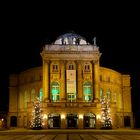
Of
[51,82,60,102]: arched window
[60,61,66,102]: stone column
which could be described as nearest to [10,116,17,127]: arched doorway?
[51,82,60,102]: arched window

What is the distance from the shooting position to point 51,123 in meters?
78.2

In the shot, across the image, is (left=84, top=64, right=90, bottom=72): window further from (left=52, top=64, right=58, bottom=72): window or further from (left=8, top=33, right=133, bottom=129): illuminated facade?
(left=52, top=64, right=58, bottom=72): window

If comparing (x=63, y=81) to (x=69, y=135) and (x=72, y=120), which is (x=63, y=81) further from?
(x=69, y=135)


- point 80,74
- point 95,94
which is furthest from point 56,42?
point 95,94

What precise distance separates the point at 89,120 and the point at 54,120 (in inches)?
299

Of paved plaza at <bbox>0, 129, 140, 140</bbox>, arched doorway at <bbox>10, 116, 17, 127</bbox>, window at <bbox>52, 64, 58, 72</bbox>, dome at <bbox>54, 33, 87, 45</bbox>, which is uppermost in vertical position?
dome at <bbox>54, 33, 87, 45</bbox>

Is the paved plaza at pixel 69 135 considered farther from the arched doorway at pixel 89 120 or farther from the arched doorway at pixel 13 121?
the arched doorway at pixel 13 121

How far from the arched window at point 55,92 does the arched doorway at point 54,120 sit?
14.0 ft

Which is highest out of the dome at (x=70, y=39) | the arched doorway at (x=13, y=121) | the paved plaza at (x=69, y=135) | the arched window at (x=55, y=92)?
the dome at (x=70, y=39)

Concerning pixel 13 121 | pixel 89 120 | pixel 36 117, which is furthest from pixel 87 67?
pixel 13 121

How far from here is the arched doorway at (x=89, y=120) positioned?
3081 inches

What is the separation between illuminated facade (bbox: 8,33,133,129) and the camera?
77.6 metres

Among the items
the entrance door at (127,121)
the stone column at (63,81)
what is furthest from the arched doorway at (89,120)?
the entrance door at (127,121)

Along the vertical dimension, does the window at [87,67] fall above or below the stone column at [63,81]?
above
